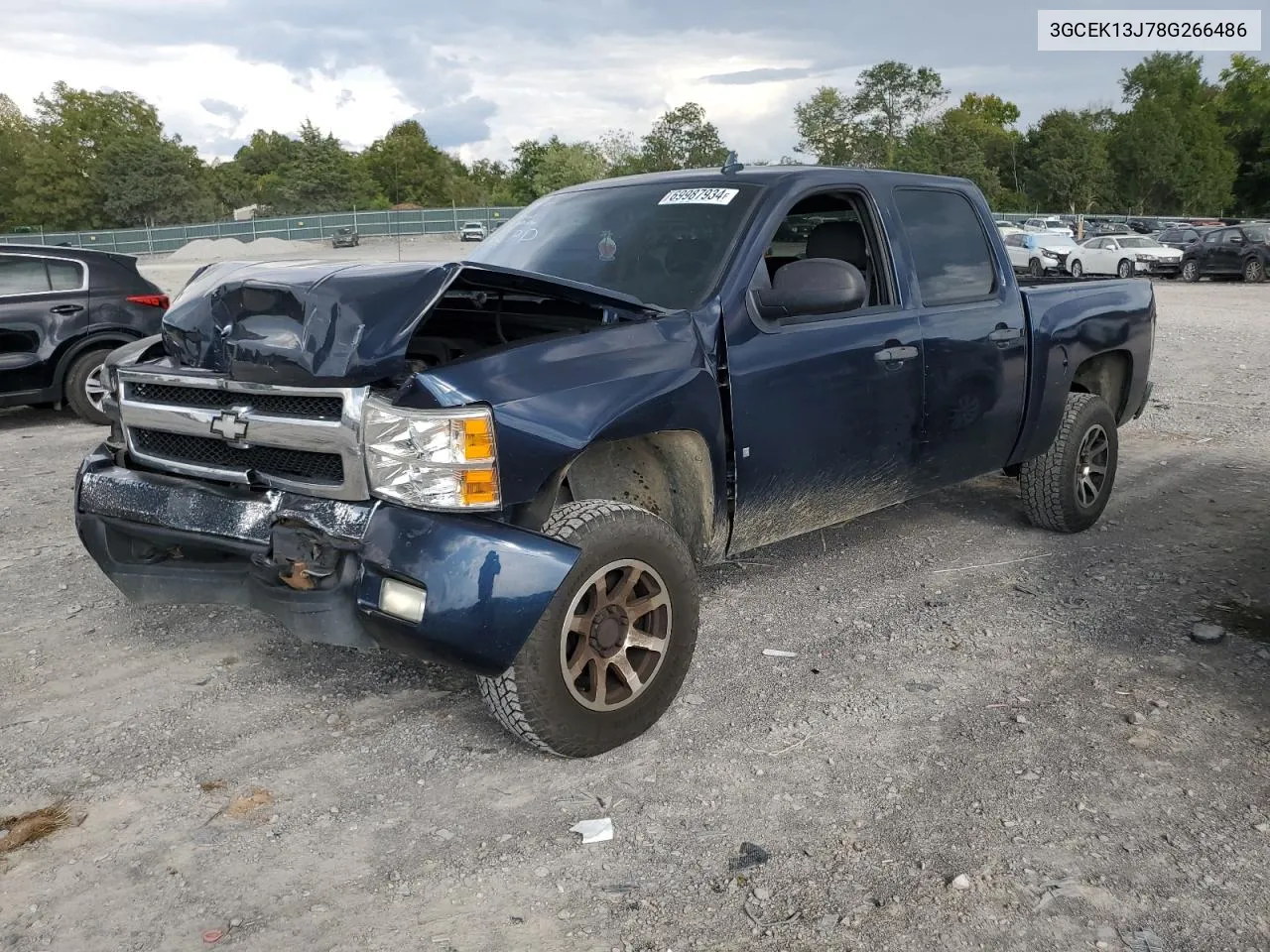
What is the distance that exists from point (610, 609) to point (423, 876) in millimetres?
963

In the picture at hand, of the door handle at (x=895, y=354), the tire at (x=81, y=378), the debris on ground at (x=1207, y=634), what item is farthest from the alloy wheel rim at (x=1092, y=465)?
the tire at (x=81, y=378)

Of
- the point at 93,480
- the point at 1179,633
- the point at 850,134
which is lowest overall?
the point at 1179,633

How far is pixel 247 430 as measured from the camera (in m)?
3.32

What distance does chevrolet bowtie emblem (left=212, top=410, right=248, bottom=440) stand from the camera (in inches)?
131

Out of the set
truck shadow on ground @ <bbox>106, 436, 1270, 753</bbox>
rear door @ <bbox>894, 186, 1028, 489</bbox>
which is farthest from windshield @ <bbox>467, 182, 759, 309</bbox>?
truck shadow on ground @ <bbox>106, 436, 1270, 753</bbox>

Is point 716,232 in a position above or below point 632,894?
above

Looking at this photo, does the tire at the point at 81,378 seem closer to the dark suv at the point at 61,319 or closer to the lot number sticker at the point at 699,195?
the dark suv at the point at 61,319

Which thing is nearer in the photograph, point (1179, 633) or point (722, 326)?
point (722, 326)

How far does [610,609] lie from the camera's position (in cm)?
342

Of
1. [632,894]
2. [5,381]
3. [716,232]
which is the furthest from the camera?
[5,381]

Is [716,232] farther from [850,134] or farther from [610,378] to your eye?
[850,134]

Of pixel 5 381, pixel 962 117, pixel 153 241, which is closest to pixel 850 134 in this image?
pixel 962 117

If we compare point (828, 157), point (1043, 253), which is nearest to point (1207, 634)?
point (1043, 253)

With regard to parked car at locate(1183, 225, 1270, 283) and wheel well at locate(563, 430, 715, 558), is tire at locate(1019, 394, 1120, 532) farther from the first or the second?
parked car at locate(1183, 225, 1270, 283)
